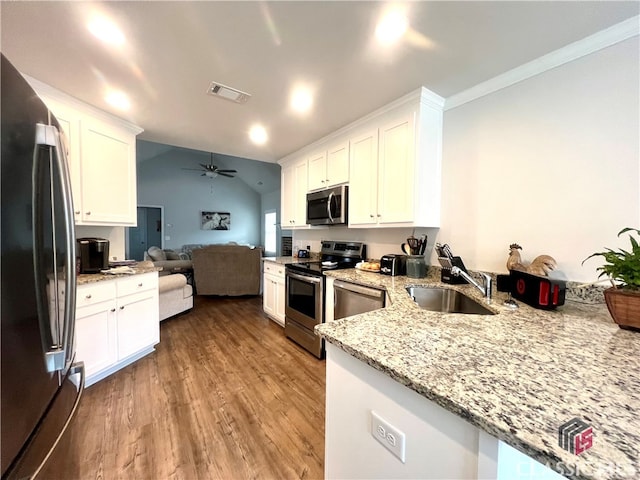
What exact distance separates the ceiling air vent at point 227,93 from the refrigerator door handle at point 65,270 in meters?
1.42

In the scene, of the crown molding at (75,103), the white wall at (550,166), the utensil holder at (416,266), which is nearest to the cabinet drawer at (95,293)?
the crown molding at (75,103)

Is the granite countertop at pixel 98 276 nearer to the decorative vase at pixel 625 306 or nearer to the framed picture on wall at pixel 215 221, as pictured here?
the decorative vase at pixel 625 306

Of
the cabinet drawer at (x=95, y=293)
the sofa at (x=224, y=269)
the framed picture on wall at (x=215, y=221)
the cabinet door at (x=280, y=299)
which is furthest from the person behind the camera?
the framed picture on wall at (x=215, y=221)

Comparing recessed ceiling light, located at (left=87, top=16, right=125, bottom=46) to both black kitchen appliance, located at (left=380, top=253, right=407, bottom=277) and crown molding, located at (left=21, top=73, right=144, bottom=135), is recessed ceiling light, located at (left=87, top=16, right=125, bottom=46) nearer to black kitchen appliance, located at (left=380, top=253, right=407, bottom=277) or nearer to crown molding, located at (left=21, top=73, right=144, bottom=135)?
crown molding, located at (left=21, top=73, right=144, bottom=135)

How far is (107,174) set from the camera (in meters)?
2.57

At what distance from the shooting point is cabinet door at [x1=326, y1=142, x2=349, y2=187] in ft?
9.35

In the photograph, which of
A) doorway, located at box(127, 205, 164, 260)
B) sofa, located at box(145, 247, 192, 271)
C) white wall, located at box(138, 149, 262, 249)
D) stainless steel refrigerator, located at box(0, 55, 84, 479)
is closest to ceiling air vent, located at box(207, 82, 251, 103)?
stainless steel refrigerator, located at box(0, 55, 84, 479)

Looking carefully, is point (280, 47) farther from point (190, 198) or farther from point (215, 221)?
point (215, 221)

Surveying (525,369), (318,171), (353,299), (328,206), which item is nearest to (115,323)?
(353,299)

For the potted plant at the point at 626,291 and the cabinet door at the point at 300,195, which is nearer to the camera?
the potted plant at the point at 626,291

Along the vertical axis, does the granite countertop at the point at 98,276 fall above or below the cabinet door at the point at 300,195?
below

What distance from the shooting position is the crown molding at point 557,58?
140cm

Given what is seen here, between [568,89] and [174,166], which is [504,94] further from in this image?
[174,166]

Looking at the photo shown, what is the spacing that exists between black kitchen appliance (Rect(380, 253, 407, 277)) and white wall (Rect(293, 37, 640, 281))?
0.40 m
